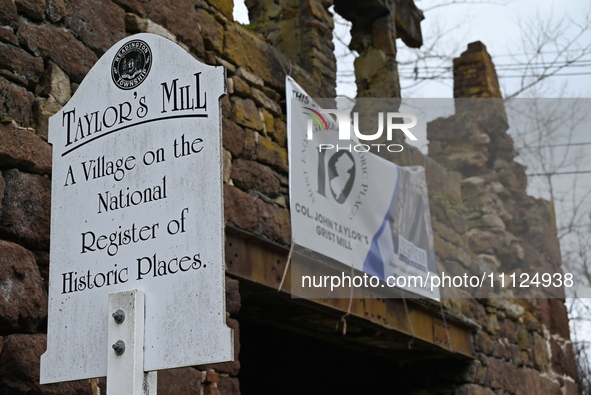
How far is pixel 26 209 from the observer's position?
3.35 meters

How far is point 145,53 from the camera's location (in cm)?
267

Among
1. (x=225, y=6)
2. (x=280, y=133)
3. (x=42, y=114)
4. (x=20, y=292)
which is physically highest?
(x=225, y=6)

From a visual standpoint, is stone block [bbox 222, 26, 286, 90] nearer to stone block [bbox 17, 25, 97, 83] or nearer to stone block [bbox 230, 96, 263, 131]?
stone block [bbox 230, 96, 263, 131]

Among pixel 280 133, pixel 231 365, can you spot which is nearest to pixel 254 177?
pixel 280 133

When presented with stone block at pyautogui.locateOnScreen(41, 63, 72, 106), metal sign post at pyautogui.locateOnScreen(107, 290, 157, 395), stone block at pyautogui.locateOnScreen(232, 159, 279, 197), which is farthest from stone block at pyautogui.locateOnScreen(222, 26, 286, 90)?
metal sign post at pyautogui.locateOnScreen(107, 290, 157, 395)

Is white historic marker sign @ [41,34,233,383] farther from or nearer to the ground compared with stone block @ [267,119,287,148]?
nearer to the ground

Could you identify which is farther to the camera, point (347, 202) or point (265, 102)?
point (347, 202)

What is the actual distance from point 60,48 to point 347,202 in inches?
87.0

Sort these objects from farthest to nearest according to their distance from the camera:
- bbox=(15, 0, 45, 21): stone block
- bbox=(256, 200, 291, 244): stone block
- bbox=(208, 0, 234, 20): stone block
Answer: bbox=(208, 0, 234, 20): stone block
bbox=(256, 200, 291, 244): stone block
bbox=(15, 0, 45, 21): stone block

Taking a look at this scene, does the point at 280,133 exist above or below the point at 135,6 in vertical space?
below

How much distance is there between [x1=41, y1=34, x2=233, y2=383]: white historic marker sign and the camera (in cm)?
236

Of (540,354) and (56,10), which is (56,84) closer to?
(56,10)

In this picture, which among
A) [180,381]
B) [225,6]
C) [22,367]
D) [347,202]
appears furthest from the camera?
[347,202]

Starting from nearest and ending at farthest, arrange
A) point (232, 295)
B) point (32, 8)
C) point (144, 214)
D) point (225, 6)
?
point (144, 214)
point (32, 8)
point (232, 295)
point (225, 6)
